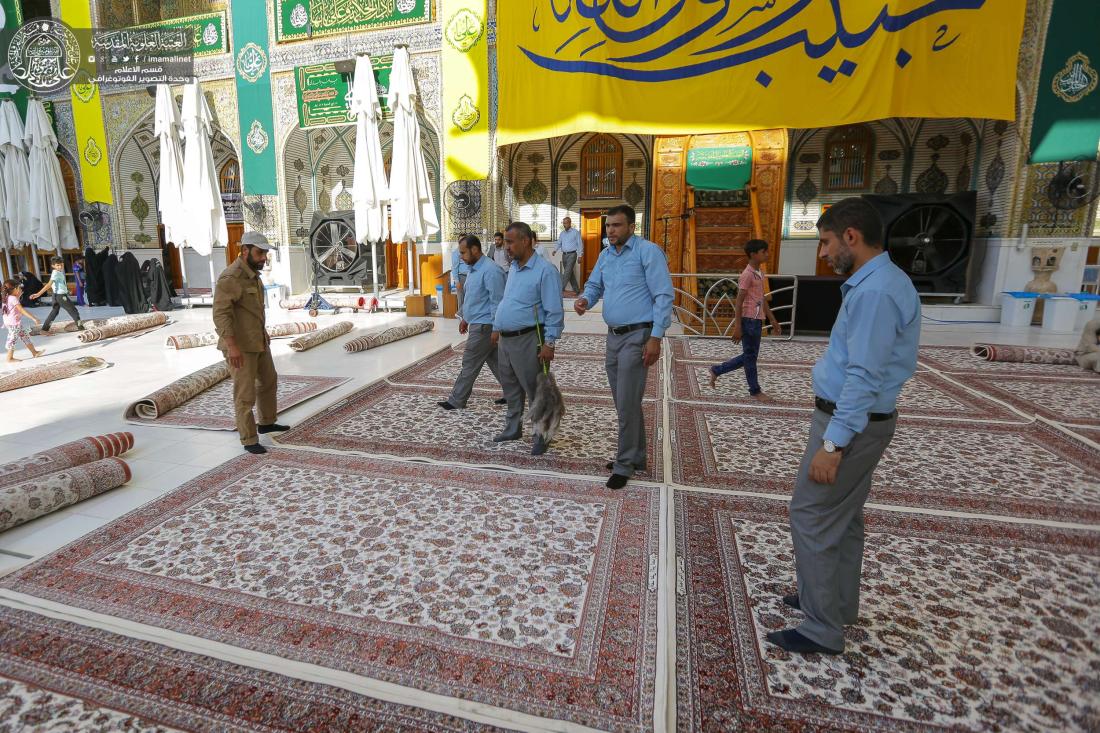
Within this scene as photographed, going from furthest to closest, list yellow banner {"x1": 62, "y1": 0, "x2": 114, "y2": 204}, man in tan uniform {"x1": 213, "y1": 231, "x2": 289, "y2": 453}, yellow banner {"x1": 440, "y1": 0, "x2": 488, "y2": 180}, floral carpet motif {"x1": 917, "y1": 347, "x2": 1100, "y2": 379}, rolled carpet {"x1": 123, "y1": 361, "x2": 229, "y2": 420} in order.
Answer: yellow banner {"x1": 62, "y1": 0, "x2": 114, "y2": 204} < yellow banner {"x1": 440, "y1": 0, "x2": 488, "y2": 180} < floral carpet motif {"x1": 917, "y1": 347, "x2": 1100, "y2": 379} < rolled carpet {"x1": 123, "y1": 361, "x2": 229, "y2": 420} < man in tan uniform {"x1": 213, "y1": 231, "x2": 289, "y2": 453}

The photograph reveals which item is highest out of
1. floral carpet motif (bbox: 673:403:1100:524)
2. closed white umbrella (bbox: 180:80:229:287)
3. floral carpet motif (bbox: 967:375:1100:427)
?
closed white umbrella (bbox: 180:80:229:287)

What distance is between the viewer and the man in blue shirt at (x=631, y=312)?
2613 mm

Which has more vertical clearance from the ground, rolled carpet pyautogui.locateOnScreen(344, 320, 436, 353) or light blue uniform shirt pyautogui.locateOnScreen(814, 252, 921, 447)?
light blue uniform shirt pyautogui.locateOnScreen(814, 252, 921, 447)

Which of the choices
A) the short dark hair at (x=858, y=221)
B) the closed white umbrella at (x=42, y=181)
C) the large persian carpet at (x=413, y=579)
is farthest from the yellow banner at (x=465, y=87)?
the short dark hair at (x=858, y=221)

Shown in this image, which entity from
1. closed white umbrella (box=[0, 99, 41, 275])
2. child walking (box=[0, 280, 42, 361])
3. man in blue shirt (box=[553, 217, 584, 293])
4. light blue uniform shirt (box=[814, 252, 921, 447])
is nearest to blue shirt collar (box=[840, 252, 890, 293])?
light blue uniform shirt (box=[814, 252, 921, 447])

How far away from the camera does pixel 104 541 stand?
225cm

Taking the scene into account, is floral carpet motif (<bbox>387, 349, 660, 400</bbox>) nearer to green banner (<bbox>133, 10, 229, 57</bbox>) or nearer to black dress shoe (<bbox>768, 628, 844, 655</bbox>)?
black dress shoe (<bbox>768, 628, 844, 655</bbox>)

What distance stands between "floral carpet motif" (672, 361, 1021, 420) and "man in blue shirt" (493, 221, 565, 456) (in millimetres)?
1536

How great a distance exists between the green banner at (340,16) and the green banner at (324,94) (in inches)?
25.8

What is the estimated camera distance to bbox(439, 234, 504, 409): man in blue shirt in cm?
391

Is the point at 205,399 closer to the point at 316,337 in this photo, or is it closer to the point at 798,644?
the point at 316,337

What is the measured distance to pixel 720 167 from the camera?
7742mm

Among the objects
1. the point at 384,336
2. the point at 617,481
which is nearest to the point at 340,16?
the point at 384,336

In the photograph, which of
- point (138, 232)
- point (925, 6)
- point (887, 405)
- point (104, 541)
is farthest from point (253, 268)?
point (138, 232)
